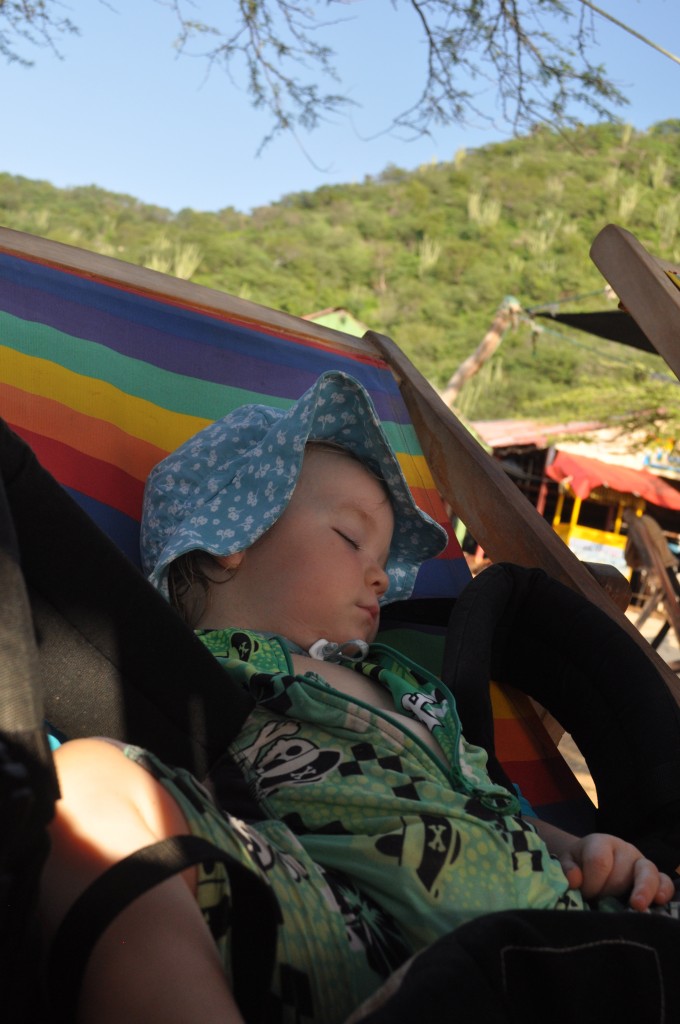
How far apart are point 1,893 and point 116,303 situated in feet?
4.82

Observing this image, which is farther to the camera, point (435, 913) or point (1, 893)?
point (435, 913)

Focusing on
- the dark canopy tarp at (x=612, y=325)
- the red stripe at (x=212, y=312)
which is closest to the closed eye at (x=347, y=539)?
the red stripe at (x=212, y=312)

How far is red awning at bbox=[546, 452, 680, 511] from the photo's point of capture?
16141 mm

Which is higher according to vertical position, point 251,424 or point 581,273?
point 581,273

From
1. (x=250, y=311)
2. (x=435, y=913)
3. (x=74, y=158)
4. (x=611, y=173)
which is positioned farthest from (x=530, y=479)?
(x=611, y=173)

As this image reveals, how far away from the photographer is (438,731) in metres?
1.12

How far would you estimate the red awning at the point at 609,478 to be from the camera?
16.1m

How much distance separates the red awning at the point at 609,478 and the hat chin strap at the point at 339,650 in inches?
604

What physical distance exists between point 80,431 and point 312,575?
0.55 m

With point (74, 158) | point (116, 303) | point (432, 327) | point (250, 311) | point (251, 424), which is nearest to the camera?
point (251, 424)

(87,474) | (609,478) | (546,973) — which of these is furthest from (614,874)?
(609,478)

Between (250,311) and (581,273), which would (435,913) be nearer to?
(250,311)

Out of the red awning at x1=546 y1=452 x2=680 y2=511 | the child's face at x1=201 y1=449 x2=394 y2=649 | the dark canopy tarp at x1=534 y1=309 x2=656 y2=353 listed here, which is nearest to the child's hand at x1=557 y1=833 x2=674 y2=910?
the child's face at x1=201 y1=449 x2=394 y2=649

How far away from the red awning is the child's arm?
609 inches
